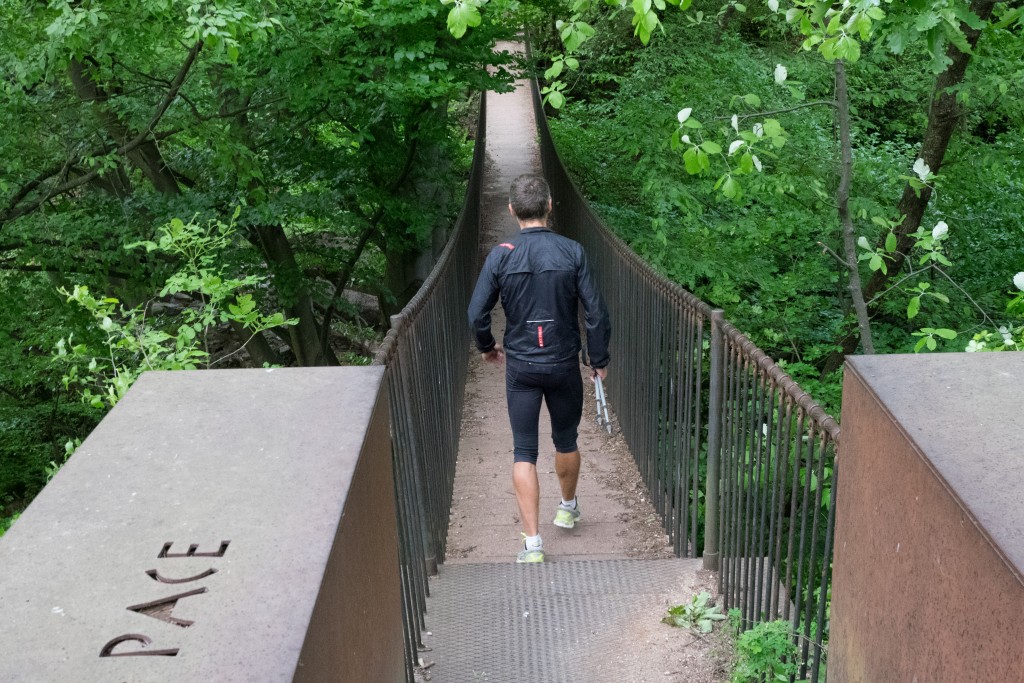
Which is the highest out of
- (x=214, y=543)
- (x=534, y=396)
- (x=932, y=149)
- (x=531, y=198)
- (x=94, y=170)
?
(x=214, y=543)

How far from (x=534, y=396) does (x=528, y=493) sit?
0.49 m

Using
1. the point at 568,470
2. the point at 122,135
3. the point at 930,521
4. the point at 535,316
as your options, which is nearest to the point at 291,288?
the point at 122,135

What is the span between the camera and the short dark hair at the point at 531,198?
4.69 meters

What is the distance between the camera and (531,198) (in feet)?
15.4

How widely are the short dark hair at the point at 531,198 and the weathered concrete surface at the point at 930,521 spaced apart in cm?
232

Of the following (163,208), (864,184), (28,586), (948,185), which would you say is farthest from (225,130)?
(28,586)

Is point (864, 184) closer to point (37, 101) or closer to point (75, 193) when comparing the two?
point (37, 101)

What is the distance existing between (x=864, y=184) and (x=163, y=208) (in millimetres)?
7430

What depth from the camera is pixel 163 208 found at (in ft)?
35.1

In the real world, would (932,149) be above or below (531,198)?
below

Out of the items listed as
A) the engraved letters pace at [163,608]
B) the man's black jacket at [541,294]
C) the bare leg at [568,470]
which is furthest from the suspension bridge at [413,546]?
the bare leg at [568,470]

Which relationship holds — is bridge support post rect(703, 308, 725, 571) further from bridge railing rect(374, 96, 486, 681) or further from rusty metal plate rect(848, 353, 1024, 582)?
rusty metal plate rect(848, 353, 1024, 582)

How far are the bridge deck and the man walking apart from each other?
1.64 feet

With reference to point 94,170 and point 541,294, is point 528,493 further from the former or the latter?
point 94,170
